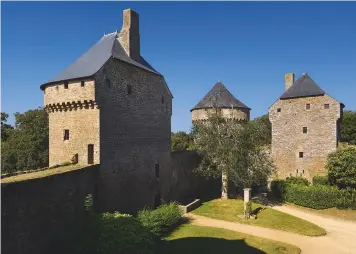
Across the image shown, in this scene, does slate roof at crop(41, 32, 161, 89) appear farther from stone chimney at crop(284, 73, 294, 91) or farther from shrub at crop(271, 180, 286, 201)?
stone chimney at crop(284, 73, 294, 91)

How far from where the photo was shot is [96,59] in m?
19.5

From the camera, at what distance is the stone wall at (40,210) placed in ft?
36.8

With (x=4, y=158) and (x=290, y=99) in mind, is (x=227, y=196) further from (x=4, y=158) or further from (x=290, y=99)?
(x=4, y=158)

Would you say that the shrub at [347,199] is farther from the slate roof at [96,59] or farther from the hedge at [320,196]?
the slate roof at [96,59]

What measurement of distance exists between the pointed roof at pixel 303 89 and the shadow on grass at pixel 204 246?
774 inches

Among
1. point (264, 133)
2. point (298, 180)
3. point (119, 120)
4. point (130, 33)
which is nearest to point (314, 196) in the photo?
point (298, 180)

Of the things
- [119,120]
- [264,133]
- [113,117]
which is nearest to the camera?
[113,117]

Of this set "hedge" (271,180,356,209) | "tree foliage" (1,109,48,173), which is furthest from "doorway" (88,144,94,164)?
"tree foliage" (1,109,48,173)

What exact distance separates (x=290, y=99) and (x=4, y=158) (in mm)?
32998

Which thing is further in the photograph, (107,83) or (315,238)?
(107,83)

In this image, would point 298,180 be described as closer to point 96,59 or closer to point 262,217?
point 262,217

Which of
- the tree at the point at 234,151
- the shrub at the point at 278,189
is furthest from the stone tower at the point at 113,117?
the shrub at the point at 278,189

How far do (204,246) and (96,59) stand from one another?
43.5 feet

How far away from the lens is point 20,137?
35781 millimetres
